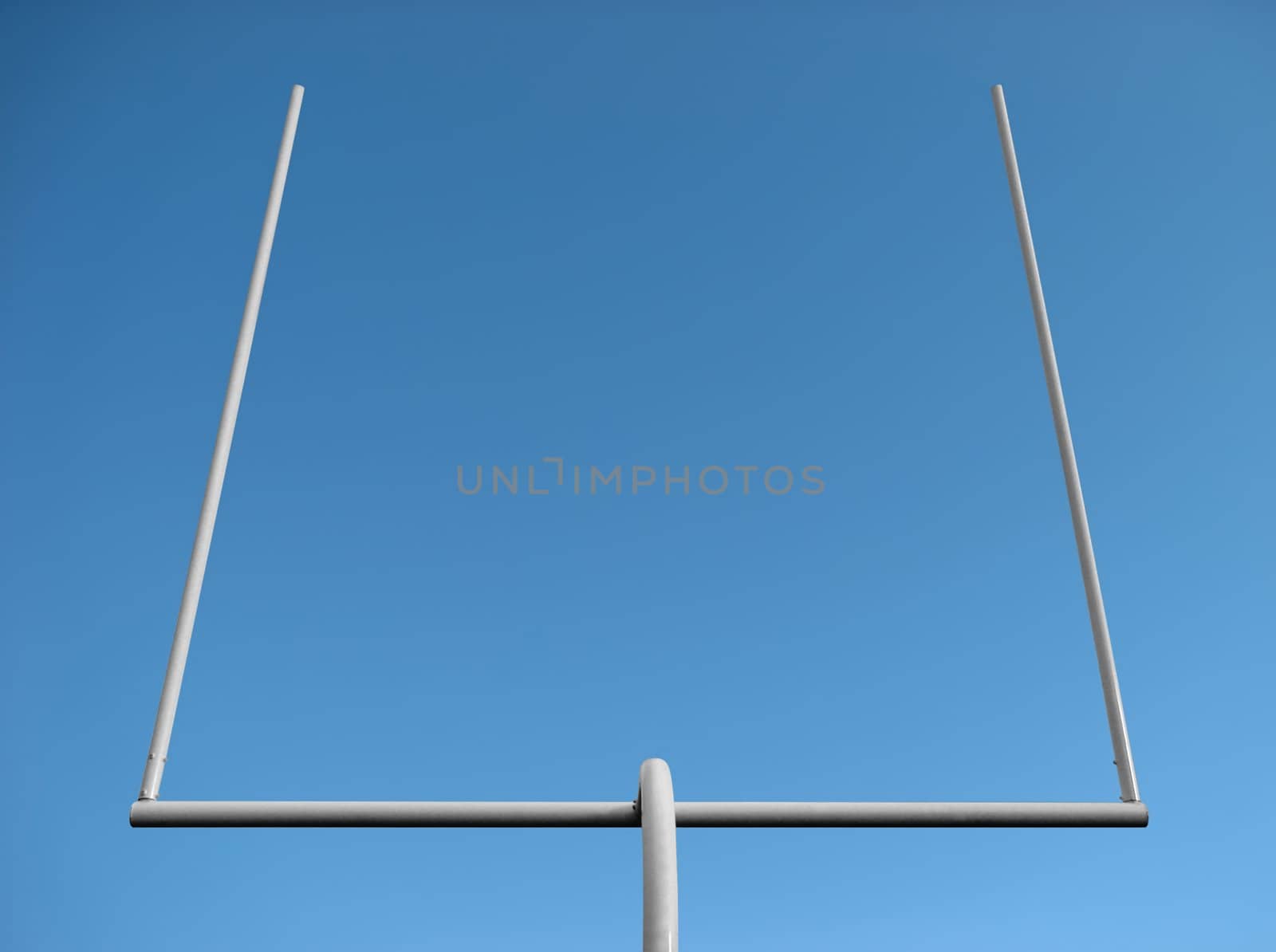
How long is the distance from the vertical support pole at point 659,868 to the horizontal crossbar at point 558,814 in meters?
0.32

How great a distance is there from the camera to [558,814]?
1234mm

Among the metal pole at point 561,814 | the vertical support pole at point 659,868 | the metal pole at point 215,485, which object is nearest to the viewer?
the vertical support pole at point 659,868

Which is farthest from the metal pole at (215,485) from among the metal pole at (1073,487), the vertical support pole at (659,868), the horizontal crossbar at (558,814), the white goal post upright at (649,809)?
the metal pole at (1073,487)

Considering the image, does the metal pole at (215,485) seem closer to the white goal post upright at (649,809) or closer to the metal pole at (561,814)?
the white goal post upright at (649,809)

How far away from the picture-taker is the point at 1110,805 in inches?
56.9

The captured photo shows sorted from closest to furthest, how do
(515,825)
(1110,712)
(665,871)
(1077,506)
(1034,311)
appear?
1. (665,871)
2. (515,825)
3. (1110,712)
4. (1077,506)
5. (1034,311)

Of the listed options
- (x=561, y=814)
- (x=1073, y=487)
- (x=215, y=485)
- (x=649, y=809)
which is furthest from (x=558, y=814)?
(x=1073, y=487)

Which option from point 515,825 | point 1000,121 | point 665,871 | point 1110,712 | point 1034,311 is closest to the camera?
point 665,871

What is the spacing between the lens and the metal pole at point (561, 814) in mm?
1225

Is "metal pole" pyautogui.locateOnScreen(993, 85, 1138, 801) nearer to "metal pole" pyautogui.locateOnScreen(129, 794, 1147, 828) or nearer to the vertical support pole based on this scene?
"metal pole" pyautogui.locateOnScreen(129, 794, 1147, 828)

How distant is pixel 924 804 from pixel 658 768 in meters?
0.57

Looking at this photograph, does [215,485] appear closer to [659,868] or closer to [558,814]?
[558,814]

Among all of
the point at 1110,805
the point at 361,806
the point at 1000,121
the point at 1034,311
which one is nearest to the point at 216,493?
the point at 361,806

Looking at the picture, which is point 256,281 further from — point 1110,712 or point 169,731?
point 1110,712
